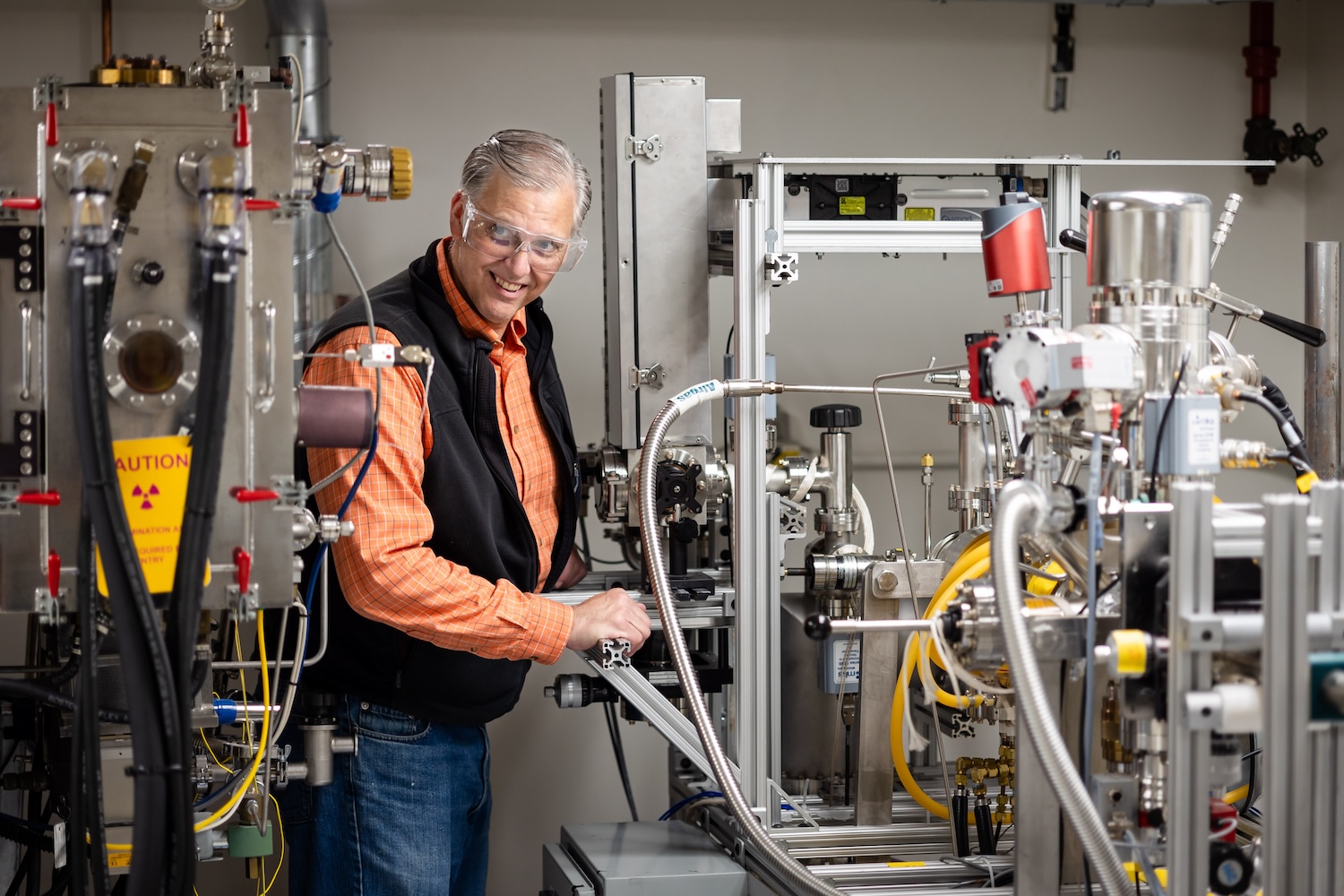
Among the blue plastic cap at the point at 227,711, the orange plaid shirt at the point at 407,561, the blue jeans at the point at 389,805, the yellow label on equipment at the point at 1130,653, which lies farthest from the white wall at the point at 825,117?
the yellow label on equipment at the point at 1130,653

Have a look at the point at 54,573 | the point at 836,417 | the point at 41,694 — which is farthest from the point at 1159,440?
the point at 41,694

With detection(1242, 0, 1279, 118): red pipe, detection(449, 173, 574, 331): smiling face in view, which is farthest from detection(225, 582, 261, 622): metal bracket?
detection(1242, 0, 1279, 118): red pipe

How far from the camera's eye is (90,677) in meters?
1.42

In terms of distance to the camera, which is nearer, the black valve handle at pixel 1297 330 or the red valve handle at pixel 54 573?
the red valve handle at pixel 54 573

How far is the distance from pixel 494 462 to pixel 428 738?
0.45 m

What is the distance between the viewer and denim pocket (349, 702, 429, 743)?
82.8 inches

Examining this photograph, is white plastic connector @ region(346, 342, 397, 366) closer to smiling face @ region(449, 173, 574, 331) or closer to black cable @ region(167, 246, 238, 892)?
black cable @ region(167, 246, 238, 892)

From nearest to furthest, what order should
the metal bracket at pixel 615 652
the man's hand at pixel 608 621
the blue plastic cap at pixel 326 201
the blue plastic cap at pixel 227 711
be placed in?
the blue plastic cap at pixel 326 201 < the blue plastic cap at pixel 227 711 < the man's hand at pixel 608 621 < the metal bracket at pixel 615 652

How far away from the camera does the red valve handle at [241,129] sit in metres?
1.48

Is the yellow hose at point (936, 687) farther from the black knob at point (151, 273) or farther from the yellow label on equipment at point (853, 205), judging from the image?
the black knob at point (151, 273)

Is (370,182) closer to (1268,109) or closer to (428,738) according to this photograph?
(428,738)

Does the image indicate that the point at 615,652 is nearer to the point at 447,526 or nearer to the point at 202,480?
the point at 447,526

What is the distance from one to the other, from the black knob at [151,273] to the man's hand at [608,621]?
86 centimetres

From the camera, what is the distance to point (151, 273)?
4.79 feet
